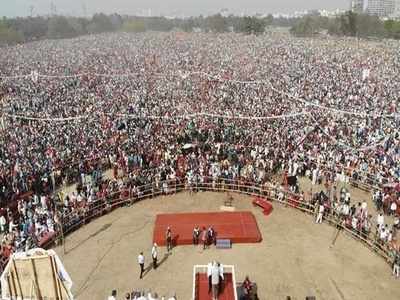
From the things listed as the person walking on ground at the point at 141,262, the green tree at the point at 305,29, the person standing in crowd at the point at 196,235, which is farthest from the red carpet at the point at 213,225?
the green tree at the point at 305,29

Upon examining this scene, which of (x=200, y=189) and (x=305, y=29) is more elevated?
(x=305, y=29)

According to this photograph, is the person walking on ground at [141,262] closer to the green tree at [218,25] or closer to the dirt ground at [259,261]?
the dirt ground at [259,261]

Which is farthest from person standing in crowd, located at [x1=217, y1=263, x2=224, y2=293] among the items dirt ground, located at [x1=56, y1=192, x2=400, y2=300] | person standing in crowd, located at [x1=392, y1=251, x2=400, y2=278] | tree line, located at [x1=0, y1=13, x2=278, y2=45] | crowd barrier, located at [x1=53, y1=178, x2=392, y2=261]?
tree line, located at [x1=0, y1=13, x2=278, y2=45]

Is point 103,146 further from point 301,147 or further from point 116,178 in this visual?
point 301,147

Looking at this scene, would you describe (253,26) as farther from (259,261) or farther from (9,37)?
(259,261)

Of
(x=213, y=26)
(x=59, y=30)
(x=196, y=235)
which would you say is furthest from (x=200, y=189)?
(x=213, y=26)

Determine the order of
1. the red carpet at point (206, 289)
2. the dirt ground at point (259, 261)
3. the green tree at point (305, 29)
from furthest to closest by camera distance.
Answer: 1. the green tree at point (305, 29)
2. the dirt ground at point (259, 261)
3. the red carpet at point (206, 289)

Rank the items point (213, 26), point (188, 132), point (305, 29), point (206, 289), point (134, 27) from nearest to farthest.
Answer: point (206, 289) < point (188, 132) < point (305, 29) < point (213, 26) < point (134, 27)
